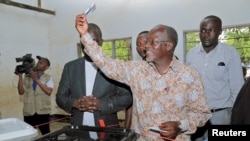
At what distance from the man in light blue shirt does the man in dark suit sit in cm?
77

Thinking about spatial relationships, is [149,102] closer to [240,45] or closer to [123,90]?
[123,90]

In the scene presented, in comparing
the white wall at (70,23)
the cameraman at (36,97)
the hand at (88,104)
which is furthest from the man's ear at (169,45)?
the white wall at (70,23)

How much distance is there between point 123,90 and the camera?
1601mm

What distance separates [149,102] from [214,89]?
85cm

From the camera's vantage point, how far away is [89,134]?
1070mm

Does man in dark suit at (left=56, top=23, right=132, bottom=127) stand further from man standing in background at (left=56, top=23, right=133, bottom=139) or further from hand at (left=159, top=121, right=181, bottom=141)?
hand at (left=159, top=121, right=181, bottom=141)

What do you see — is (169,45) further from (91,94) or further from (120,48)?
(120,48)

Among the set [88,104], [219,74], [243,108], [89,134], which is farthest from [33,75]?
[243,108]

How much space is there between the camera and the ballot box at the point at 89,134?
1000 mm

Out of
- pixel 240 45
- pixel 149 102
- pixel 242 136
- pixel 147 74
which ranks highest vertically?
pixel 240 45

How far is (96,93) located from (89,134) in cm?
50

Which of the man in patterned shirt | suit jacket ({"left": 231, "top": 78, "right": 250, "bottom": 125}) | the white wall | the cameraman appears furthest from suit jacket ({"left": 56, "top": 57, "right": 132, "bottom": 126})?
the white wall

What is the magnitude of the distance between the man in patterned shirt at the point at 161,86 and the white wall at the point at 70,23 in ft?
10.7

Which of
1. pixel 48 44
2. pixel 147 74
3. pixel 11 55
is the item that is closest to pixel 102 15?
pixel 48 44
